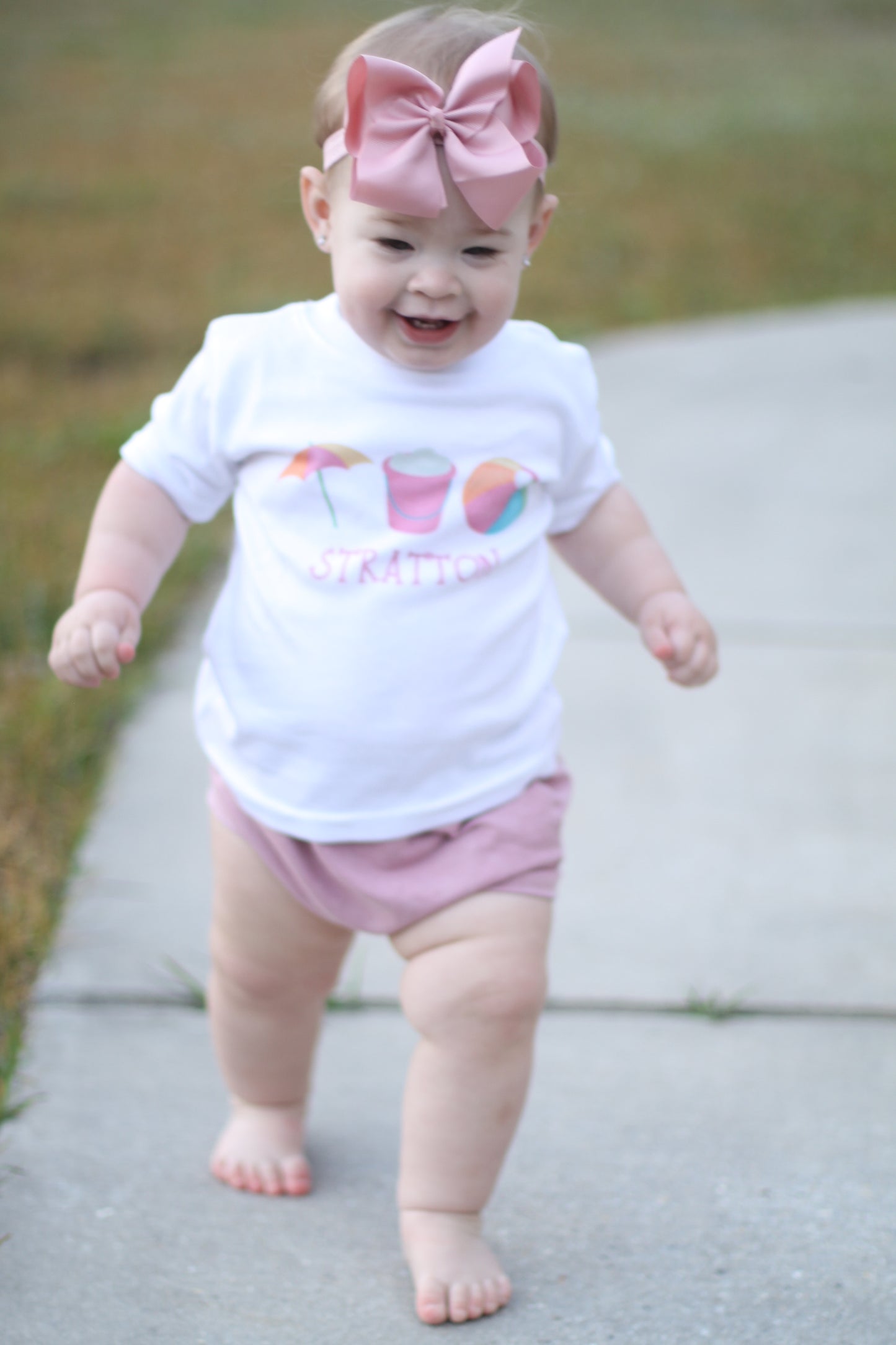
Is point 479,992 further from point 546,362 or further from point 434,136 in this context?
point 434,136

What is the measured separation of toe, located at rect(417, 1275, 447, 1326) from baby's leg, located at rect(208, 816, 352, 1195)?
30 centimetres

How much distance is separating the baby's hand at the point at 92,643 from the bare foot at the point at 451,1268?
27.9 inches

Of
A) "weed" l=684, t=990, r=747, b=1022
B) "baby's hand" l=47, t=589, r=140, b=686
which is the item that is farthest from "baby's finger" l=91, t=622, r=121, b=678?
"weed" l=684, t=990, r=747, b=1022

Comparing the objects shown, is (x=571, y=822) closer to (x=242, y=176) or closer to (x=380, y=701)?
(x=380, y=701)

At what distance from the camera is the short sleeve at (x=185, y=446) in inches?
74.7

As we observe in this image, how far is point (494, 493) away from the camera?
6.07 feet

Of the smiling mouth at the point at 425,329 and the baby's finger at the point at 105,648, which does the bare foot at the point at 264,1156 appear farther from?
the smiling mouth at the point at 425,329

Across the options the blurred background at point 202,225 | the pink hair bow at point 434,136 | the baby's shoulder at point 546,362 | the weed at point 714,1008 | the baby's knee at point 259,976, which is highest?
the pink hair bow at point 434,136

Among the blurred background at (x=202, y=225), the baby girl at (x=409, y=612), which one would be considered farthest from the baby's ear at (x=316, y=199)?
the blurred background at (x=202, y=225)

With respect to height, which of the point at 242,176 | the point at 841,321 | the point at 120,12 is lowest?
the point at 120,12

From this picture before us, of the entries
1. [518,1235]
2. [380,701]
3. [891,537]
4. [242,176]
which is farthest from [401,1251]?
[242,176]

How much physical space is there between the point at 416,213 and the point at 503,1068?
92 centimetres

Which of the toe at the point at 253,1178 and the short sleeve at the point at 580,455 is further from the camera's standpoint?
the toe at the point at 253,1178

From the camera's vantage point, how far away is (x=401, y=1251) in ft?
6.29
